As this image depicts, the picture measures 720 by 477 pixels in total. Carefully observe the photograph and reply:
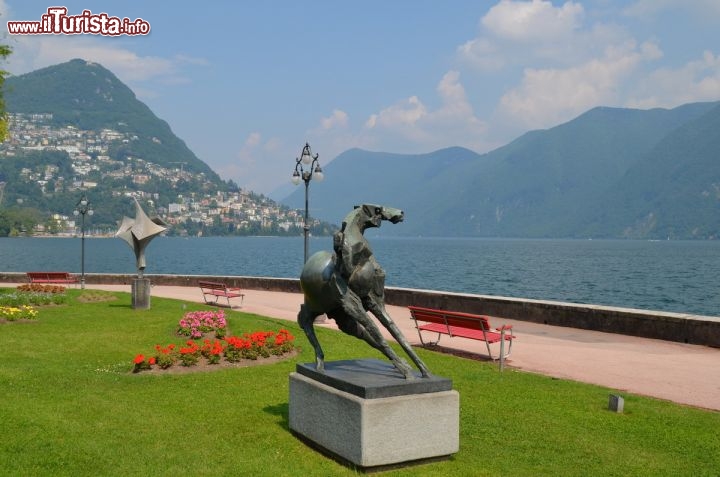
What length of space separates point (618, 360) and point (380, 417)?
27.2ft

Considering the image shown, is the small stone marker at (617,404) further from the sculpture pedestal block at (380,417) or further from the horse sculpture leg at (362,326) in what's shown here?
the horse sculpture leg at (362,326)

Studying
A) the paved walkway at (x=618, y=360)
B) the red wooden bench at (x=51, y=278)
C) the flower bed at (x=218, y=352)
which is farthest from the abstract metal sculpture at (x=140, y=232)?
the flower bed at (x=218, y=352)

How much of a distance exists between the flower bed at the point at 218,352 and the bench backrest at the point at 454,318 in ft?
11.0

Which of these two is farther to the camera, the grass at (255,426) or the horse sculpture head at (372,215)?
the horse sculpture head at (372,215)

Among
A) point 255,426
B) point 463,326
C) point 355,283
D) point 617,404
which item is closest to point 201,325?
point 463,326

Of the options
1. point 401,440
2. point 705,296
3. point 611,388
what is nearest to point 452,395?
point 401,440

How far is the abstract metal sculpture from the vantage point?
21609 millimetres

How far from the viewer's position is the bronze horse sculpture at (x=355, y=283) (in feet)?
22.5

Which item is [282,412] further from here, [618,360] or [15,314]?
[15,314]

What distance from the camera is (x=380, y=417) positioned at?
6203mm

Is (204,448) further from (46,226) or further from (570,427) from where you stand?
(46,226)

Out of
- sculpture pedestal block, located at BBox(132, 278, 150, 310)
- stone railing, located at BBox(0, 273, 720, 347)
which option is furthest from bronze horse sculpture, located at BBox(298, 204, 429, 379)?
sculpture pedestal block, located at BBox(132, 278, 150, 310)

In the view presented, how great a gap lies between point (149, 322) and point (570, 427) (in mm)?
11774

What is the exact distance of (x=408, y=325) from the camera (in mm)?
17531
